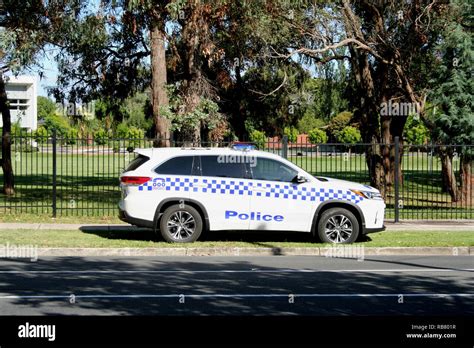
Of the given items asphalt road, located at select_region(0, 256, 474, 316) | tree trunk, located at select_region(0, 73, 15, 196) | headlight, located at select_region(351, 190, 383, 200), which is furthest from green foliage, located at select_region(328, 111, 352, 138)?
asphalt road, located at select_region(0, 256, 474, 316)

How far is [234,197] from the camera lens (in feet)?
52.7

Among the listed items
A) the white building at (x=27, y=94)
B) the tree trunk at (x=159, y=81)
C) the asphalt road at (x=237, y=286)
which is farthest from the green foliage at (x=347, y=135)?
the white building at (x=27, y=94)

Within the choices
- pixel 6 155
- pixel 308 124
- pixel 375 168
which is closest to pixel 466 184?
pixel 375 168

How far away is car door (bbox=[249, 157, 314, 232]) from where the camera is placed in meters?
16.1

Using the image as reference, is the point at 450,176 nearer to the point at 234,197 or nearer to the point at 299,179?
the point at 299,179

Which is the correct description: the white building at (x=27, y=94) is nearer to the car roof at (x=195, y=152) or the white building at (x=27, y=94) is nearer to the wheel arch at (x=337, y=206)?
the car roof at (x=195, y=152)

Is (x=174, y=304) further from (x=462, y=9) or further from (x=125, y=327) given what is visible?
(x=462, y=9)

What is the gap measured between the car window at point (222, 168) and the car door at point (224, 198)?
3.5 inches

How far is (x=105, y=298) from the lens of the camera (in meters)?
10.4

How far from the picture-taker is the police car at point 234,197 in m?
16.0

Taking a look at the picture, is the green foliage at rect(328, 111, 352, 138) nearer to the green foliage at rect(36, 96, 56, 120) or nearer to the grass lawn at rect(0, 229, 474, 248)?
the grass lawn at rect(0, 229, 474, 248)

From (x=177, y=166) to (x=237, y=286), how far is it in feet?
17.1

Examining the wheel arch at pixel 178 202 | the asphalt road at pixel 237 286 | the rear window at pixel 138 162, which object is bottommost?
the asphalt road at pixel 237 286

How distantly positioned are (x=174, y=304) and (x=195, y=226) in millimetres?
6081
